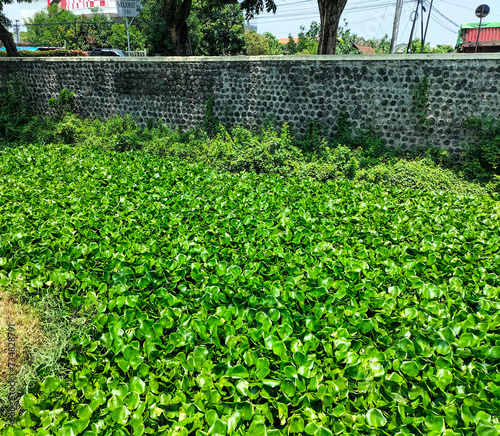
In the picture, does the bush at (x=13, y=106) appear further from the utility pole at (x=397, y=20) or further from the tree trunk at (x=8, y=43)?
the utility pole at (x=397, y=20)

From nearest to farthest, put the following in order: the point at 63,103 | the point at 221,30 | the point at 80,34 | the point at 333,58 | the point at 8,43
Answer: the point at 333,58 → the point at 63,103 → the point at 8,43 → the point at 221,30 → the point at 80,34

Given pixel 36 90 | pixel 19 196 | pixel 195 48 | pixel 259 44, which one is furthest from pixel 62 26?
pixel 19 196

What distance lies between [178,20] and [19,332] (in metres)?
Result: 14.5

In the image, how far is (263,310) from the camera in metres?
2.95

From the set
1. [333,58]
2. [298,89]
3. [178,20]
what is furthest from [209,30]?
[333,58]

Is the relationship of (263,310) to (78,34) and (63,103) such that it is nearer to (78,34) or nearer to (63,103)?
(63,103)

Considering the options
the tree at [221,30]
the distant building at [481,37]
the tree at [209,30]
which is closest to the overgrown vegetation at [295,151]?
the tree at [209,30]

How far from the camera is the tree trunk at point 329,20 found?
473 inches

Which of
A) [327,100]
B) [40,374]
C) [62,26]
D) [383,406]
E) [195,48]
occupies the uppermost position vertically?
[62,26]

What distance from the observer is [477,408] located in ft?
6.99

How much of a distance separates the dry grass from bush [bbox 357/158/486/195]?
7.54 meters

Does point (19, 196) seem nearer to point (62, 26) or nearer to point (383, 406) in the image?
point (383, 406)

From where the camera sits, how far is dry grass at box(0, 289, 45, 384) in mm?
2976

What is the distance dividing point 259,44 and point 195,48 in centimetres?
2666
